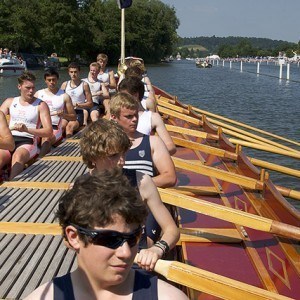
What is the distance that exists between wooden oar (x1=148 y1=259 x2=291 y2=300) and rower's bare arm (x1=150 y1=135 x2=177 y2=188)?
3.35 ft

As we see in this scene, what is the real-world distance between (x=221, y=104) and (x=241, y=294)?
1951cm

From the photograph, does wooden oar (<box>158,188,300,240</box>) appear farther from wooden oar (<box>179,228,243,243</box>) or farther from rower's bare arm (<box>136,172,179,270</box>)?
rower's bare arm (<box>136,172,179,270</box>)

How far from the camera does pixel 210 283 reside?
2.11 metres

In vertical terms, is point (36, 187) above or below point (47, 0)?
below

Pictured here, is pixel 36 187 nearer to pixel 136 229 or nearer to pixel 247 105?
pixel 136 229

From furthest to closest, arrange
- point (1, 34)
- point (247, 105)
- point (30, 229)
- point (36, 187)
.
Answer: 1. point (1, 34)
2. point (247, 105)
3. point (36, 187)
4. point (30, 229)

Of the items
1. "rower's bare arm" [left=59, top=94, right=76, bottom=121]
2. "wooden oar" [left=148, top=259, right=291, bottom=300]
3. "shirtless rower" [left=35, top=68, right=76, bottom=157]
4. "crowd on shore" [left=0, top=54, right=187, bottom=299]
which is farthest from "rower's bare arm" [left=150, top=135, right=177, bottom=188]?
"rower's bare arm" [left=59, top=94, right=76, bottom=121]

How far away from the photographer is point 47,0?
5566 centimetres

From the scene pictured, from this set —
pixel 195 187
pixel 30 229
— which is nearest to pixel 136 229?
pixel 30 229

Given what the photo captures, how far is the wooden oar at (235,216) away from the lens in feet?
9.41

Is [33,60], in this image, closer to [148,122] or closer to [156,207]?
[148,122]

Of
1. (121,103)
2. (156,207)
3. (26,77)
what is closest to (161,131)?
(121,103)

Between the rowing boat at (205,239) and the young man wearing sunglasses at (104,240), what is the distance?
1.85 ft

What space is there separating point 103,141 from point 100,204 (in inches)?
35.8
